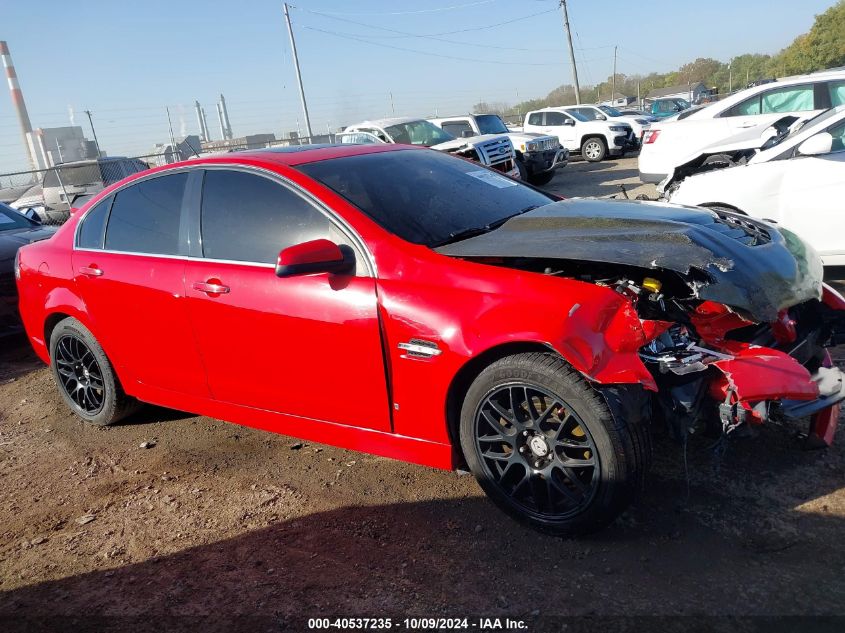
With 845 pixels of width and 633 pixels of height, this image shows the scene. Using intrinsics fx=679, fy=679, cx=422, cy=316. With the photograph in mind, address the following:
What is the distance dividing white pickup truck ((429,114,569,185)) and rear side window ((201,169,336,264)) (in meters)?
11.1

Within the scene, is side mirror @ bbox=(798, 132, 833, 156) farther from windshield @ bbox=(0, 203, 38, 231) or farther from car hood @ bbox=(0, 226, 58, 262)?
windshield @ bbox=(0, 203, 38, 231)

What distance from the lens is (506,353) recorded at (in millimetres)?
2795

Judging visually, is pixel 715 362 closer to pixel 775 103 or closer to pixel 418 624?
pixel 418 624

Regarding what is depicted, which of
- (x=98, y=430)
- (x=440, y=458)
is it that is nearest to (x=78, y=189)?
(x=98, y=430)

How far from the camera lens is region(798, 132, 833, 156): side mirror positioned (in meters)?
5.36

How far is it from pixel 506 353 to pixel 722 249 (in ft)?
3.51

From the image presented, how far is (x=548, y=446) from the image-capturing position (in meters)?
2.79

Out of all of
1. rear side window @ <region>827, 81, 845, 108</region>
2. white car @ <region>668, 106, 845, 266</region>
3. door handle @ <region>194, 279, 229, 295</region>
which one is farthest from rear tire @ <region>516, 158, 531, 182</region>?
door handle @ <region>194, 279, 229, 295</region>

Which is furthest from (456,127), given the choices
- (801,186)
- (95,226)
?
(95,226)

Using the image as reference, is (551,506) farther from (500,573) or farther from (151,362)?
(151,362)

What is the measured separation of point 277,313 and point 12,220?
5941 mm

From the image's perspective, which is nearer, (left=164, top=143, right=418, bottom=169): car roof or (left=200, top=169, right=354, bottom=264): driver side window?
(left=200, top=169, right=354, bottom=264): driver side window

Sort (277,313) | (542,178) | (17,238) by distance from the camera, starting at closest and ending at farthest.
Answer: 1. (277,313)
2. (17,238)
3. (542,178)

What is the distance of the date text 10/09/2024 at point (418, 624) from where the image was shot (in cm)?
240
